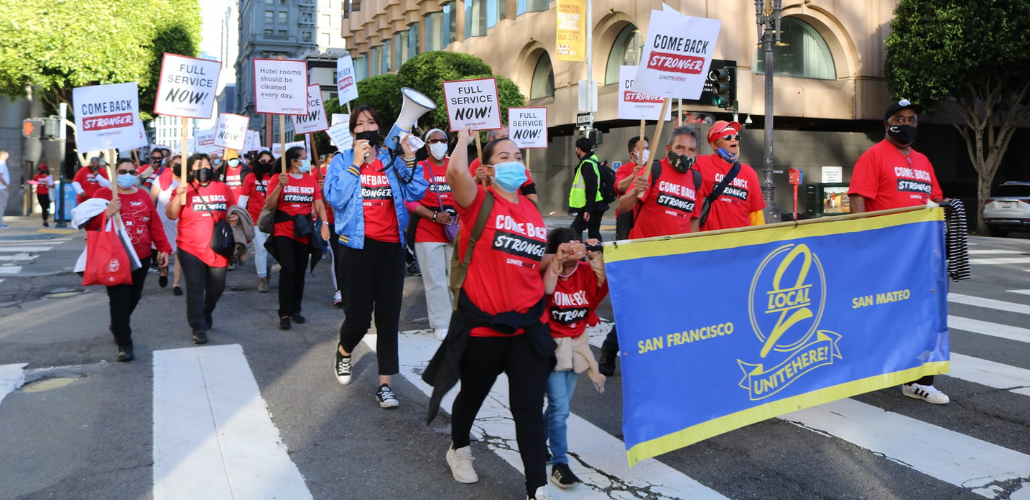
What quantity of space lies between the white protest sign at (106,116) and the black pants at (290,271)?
5.63 feet

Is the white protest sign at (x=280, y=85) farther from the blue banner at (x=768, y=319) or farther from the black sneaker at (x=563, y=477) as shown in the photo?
the black sneaker at (x=563, y=477)

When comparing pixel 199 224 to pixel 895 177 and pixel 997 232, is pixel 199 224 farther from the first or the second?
pixel 997 232

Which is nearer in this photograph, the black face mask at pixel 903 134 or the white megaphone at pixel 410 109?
the white megaphone at pixel 410 109

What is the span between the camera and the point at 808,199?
2834 cm

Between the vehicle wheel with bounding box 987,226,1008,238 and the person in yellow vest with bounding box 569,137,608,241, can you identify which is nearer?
the person in yellow vest with bounding box 569,137,608,241

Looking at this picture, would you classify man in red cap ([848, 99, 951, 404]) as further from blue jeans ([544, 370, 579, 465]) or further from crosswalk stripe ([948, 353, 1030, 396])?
blue jeans ([544, 370, 579, 465])

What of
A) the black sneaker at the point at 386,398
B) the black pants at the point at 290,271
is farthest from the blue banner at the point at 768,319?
the black pants at the point at 290,271

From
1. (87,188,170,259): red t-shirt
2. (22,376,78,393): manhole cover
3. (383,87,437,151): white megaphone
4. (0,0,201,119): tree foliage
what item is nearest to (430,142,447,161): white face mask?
(383,87,437,151): white megaphone

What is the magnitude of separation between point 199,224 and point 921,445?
641 centimetres

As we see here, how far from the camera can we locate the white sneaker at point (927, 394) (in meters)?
5.66

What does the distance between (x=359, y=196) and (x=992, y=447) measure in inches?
165

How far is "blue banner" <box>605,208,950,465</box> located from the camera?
4137 mm

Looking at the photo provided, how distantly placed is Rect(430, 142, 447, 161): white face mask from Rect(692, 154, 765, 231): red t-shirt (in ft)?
8.48

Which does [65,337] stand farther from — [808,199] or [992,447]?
[808,199]
